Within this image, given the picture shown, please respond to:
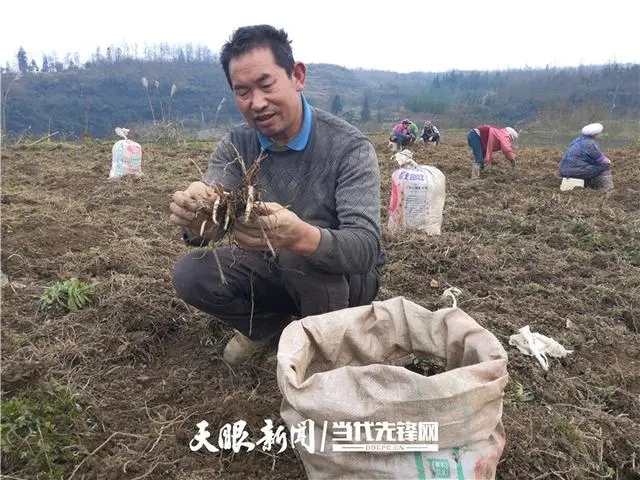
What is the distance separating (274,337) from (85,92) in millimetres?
25551

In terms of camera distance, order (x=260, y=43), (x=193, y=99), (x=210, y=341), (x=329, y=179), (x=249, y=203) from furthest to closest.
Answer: (x=193, y=99)
(x=210, y=341)
(x=329, y=179)
(x=260, y=43)
(x=249, y=203)

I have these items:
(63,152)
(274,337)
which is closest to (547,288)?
(274,337)

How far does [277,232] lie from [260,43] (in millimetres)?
622

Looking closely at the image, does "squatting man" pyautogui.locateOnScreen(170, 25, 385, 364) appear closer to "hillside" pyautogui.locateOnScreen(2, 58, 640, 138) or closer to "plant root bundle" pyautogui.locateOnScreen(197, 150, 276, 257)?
"plant root bundle" pyautogui.locateOnScreen(197, 150, 276, 257)

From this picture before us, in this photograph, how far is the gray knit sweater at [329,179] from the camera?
1.48m

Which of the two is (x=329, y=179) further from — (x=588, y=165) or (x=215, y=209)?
(x=588, y=165)

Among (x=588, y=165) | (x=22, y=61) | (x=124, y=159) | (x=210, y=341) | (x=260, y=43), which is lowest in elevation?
(x=210, y=341)

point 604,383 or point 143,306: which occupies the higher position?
point 143,306

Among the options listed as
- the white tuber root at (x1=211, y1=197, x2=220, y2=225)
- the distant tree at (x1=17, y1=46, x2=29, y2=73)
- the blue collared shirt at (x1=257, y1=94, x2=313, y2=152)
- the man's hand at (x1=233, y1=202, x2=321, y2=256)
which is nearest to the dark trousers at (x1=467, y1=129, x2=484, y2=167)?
the blue collared shirt at (x1=257, y1=94, x2=313, y2=152)

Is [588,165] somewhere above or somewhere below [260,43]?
below

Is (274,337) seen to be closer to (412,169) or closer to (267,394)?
(267,394)

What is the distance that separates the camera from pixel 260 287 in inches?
68.1

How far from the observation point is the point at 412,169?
3457mm

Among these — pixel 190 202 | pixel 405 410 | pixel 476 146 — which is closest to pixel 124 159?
pixel 476 146
